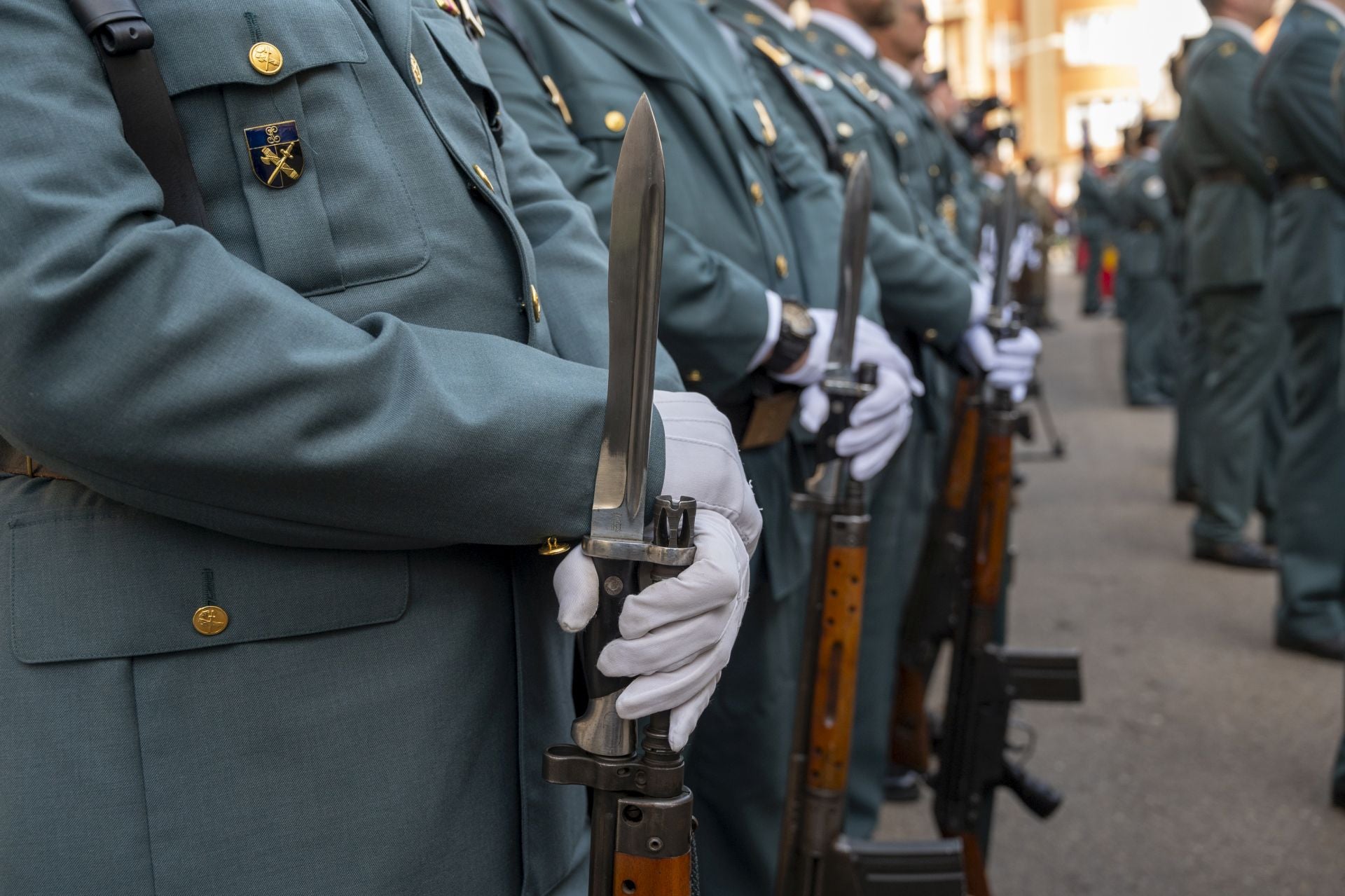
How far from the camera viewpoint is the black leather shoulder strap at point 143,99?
2.80 feet

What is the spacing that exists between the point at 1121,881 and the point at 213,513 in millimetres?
2224

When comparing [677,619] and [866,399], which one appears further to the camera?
[866,399]

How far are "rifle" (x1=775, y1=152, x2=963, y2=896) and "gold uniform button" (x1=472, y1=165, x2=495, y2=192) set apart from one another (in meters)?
0.71

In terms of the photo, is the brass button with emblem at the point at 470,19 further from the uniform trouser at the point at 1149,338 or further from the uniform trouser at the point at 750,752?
the uniform trouser at the point at 1149,338

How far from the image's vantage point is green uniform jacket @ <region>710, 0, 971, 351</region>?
8.44 ft

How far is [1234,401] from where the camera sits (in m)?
5.19

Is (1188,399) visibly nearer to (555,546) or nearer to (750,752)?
(750,752)

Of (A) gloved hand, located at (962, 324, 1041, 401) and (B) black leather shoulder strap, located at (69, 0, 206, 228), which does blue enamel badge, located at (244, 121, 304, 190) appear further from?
(A) gloved hand, located at (962, 324, 1041, 401)

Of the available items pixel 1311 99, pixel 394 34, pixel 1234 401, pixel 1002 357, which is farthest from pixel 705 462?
pixel 1234 401

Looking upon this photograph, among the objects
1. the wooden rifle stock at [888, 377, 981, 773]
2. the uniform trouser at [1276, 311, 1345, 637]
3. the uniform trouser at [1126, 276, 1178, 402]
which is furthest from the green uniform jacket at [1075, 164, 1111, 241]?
the wooden rifle stock at [888, 377, 981, 773]

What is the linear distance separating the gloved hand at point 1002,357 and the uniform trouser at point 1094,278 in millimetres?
13650

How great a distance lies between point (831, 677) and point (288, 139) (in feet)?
3.64

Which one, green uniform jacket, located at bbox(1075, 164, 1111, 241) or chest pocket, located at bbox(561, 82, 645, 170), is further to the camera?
green uniform jacket, located at bbox(1075, 164, 1111, 241)

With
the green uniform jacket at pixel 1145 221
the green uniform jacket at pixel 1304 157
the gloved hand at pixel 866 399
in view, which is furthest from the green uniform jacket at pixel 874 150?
the green uniform jacket at pixel 1145 221
